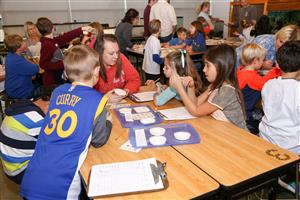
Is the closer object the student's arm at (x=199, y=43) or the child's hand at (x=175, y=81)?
the child's hand at (x=175, y=81)

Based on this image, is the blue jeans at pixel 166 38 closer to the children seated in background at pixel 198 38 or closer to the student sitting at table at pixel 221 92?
the children seated in background at pixel 198 38

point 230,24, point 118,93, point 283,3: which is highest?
point 283,3

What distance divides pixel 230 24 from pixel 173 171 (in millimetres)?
7199

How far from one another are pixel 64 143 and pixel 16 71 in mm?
2326

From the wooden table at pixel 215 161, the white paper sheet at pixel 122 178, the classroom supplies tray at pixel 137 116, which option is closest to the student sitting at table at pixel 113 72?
the classroom supplies tray at pixel 137 116

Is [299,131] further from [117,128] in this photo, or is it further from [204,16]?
[204,16]

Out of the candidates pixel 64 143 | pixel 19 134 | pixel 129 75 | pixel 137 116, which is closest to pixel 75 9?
pixel 129 75

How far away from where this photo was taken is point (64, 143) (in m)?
1.26

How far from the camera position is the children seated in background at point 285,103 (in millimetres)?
1699

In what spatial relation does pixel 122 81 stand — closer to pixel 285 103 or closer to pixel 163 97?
pixel 163 97

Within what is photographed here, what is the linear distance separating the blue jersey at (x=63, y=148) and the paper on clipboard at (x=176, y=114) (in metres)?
0.60

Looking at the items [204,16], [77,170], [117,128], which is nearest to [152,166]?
[77,170]

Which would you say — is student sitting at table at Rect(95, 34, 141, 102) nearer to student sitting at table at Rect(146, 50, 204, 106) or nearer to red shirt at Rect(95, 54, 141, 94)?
red shirt at Rect(95, 54, 141, 94)

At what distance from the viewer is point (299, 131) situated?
171 centimetres
